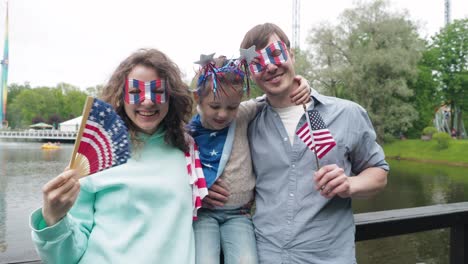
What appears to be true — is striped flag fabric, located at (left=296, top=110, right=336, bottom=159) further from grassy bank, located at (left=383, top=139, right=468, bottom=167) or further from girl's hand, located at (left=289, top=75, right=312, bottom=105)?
grassy bank, located at (left=383, top=139, right=468, bottom=167)

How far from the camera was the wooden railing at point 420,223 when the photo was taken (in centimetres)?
248

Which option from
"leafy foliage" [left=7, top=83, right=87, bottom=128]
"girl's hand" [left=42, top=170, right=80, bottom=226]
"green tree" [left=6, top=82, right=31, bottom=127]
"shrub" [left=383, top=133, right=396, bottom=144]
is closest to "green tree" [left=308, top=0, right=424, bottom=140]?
"shrub" [left=383, top=133, right=396, bottom=144]

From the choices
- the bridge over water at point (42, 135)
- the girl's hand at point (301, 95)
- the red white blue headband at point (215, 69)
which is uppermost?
the red white blue headband at point (215, 69)

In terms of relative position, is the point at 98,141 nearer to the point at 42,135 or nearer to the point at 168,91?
the point at 168,91

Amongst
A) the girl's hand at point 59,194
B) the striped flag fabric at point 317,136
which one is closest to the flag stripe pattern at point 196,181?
the striped flag fabric at point 317,136

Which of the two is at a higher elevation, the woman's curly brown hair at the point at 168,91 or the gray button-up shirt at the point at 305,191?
the woman's curly brown hair at the point at 168,91

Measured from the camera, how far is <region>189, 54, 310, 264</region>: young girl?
81.8 inches

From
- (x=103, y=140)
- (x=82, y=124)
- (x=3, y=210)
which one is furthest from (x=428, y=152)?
(x=82, y=124)

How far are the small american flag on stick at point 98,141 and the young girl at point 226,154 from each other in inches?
25.0

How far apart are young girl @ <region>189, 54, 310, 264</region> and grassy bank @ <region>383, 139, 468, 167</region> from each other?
88.1 feet

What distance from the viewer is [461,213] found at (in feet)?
9.64

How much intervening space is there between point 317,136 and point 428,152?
29.5 meters

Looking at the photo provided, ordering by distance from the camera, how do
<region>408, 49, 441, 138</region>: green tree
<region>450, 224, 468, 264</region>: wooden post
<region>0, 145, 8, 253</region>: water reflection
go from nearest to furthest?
<region>450, 224, 468, 264</region>: wooden post < <region>0, 145, 8, 253</region>: water reflection < <region>408, 49, 441, 138</region>: green tree

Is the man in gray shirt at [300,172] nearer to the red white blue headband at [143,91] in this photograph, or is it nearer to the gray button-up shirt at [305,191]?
the gray button-up shirt at [305,191]
